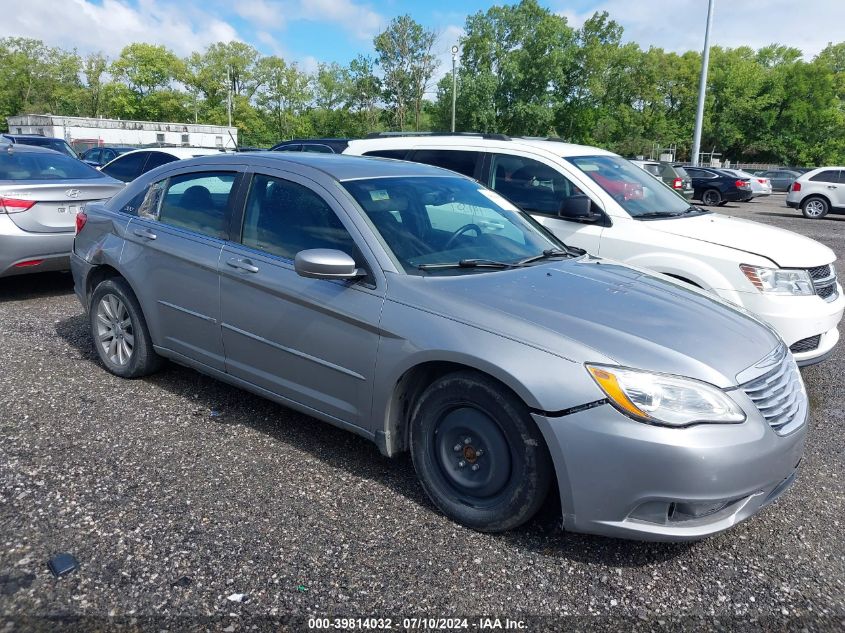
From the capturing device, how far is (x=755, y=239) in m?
5.18

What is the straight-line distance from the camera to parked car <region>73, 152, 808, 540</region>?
103 inches

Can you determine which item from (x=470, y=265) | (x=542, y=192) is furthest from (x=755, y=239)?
(x=470, y=265)

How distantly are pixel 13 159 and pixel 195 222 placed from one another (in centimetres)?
430

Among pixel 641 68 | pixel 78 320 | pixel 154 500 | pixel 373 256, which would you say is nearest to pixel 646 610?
pixel 373 256

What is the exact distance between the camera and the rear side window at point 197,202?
4.08 m

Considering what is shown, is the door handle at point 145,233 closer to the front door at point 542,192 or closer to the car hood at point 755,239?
the front door at point 542,192

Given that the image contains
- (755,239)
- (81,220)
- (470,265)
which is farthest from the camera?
(755,239)

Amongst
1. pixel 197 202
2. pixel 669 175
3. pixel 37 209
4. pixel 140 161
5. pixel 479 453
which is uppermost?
pixel 669 175

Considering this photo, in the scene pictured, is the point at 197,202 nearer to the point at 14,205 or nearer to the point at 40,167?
the point at 14,205

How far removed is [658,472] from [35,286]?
7.35 m

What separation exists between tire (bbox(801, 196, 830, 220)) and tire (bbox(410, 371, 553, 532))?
22158 millimetres

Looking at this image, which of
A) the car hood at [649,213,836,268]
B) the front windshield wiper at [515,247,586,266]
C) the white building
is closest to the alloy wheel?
the front windshield wiper at [515,247,586,266]

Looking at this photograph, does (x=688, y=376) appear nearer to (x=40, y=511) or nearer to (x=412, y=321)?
(x=412, y=321)

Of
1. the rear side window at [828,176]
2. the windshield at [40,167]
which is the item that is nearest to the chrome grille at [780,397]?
the windshield at [40,167]
